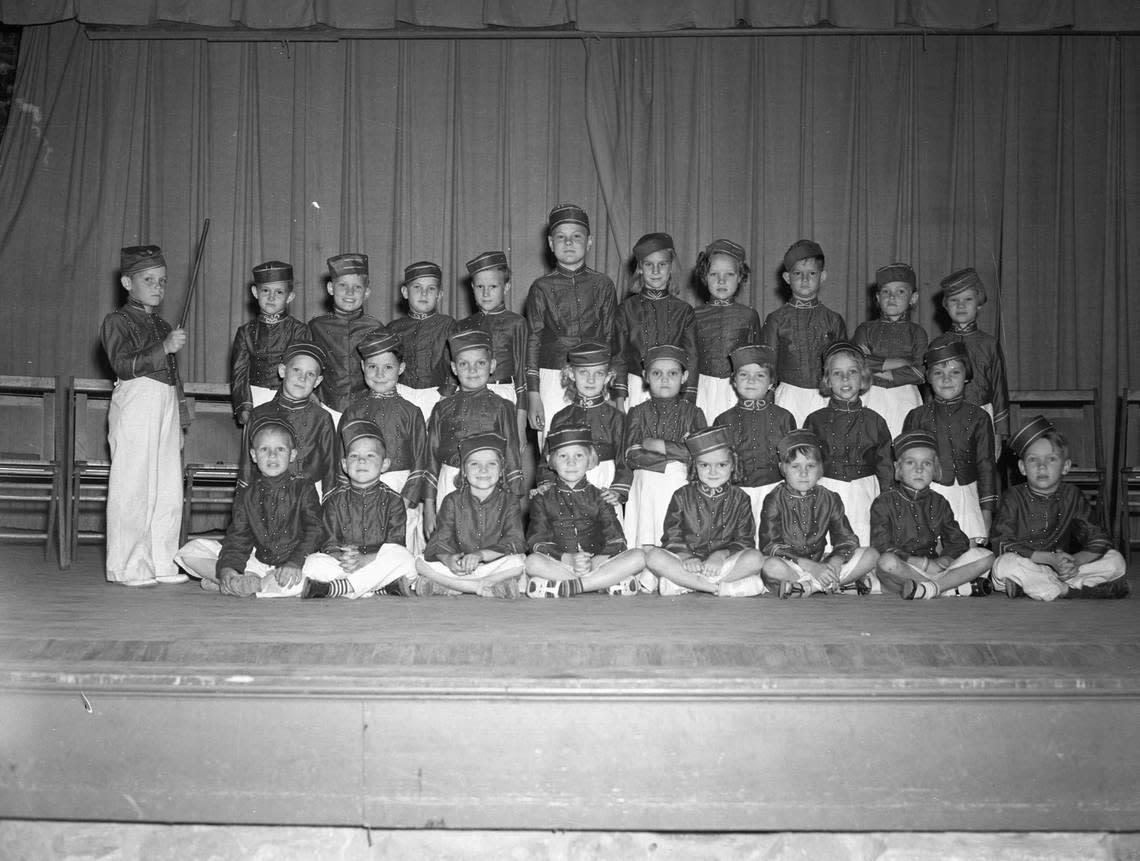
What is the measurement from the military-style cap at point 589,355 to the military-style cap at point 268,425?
1.13m

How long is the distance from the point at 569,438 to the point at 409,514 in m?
0.75

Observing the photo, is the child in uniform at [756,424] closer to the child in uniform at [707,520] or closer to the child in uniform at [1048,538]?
the child in uniform at [707,520]

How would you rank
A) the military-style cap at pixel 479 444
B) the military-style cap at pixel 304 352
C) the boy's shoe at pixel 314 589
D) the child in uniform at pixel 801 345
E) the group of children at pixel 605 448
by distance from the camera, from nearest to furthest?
1. the boy's shoe at pixel 314 589
2. the group of children at pixel 605 448
3. the military-style cap at pixel 479 444
4. the military-style cap at pixel 304 352
5. the child in uniform at pixel 801 345

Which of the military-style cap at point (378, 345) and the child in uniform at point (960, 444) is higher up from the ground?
the military-style cap at point (378, 345)

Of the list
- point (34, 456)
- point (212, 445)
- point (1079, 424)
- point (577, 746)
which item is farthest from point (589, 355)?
point (34, 456)

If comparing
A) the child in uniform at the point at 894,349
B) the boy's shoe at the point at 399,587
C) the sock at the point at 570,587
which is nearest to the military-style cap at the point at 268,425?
the boy's shoe at the point at 399,587

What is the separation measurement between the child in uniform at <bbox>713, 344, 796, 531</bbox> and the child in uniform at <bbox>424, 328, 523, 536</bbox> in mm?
838

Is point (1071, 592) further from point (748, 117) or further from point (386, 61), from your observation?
point (386, 61)

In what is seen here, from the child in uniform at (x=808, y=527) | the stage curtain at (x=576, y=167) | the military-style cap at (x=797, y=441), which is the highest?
the stage curtain at (x=576, y=167)

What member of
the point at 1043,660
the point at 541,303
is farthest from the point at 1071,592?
the point at 541,303

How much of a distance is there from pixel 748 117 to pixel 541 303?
7.41ft

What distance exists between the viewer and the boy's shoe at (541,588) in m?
3.76

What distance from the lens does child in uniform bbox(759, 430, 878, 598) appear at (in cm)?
385

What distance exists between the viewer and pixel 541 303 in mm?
4488
